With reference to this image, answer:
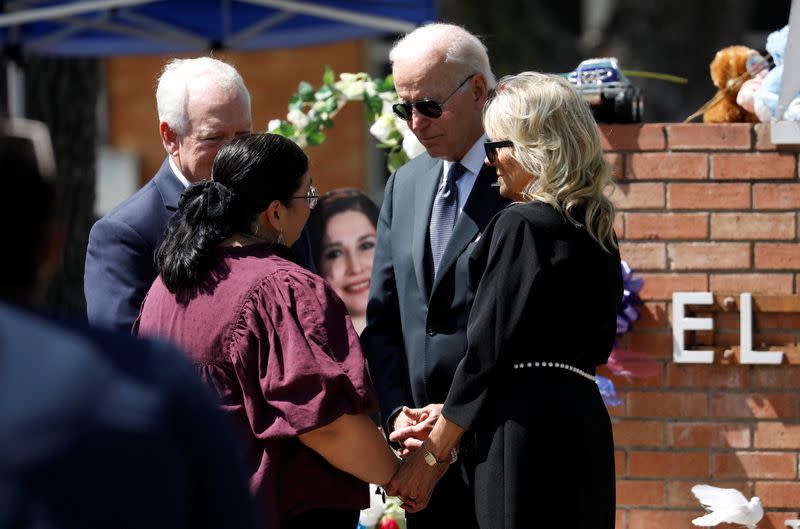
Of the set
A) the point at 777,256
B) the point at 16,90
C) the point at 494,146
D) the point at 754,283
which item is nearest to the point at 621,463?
the point at 754,283

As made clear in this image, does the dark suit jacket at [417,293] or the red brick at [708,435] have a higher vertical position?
the dark suit jacket at [417,293]

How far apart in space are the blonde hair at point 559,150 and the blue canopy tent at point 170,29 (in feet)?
15.2

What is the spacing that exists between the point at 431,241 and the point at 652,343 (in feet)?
3.96

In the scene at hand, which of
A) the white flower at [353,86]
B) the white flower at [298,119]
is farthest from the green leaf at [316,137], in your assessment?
the white flower at [353,86]

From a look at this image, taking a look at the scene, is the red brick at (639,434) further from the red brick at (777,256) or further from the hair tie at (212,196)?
the hair tie at (212,196)

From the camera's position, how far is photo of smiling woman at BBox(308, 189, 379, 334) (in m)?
5.17

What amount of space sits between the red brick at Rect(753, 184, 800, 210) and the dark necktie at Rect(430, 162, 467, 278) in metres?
1.30

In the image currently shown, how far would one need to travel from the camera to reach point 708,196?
14.5 feet

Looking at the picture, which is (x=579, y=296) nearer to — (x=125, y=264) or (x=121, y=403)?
(x=125, y=264)

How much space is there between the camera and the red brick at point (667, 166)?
4406 millimetres

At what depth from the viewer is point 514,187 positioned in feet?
10.4

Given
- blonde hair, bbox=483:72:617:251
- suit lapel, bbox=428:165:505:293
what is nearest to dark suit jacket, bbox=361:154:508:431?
suit lapel, bbox=428:165:505:293

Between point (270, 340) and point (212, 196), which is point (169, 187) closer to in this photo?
point (212, 196)

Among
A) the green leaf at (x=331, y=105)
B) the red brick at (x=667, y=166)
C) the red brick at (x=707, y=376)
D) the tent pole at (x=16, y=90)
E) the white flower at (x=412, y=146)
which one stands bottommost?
the red brick at (x=707, y=376)
